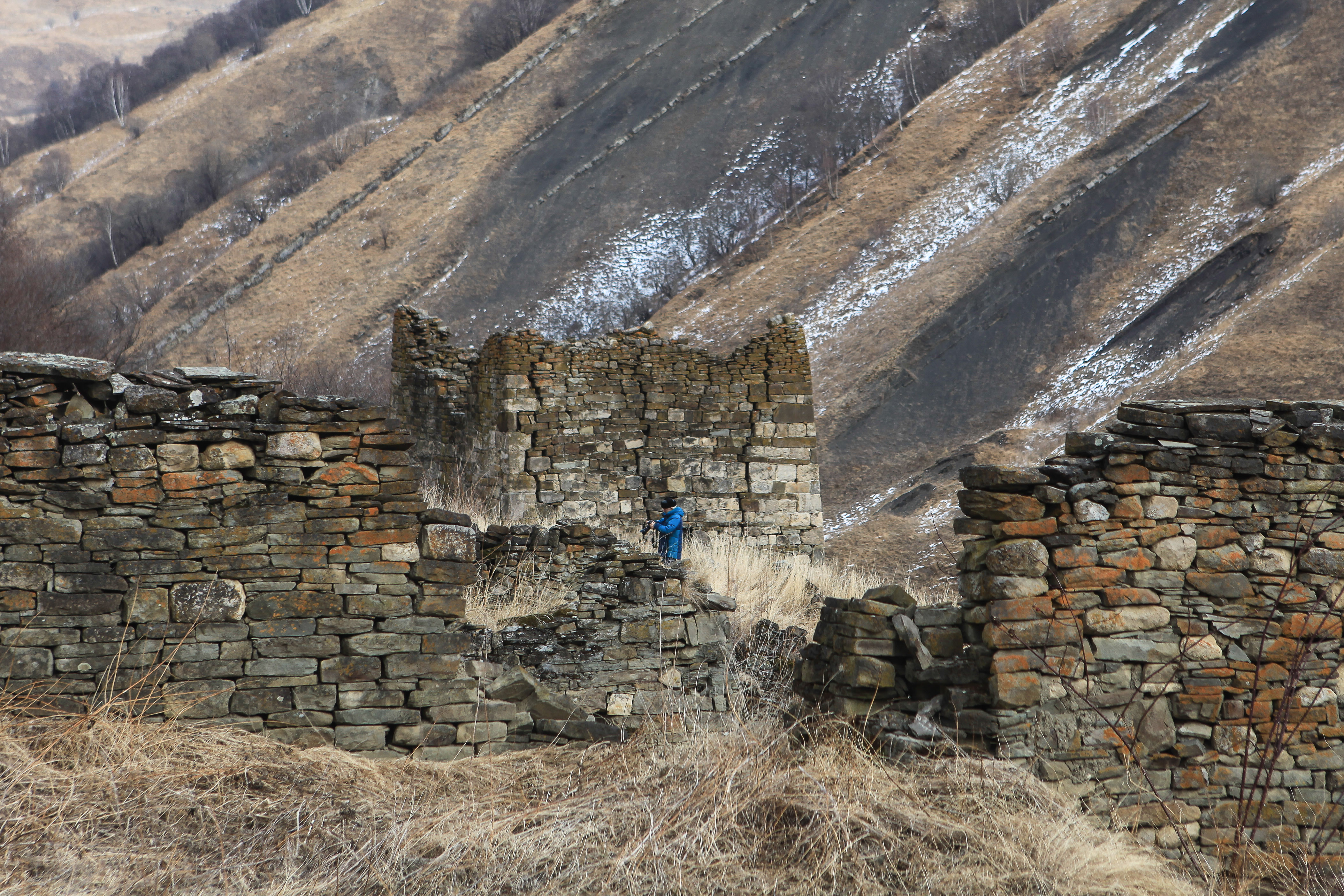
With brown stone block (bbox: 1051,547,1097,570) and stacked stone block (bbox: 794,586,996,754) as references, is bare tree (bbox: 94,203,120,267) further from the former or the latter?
brown stone block (bbox: 1051,547,1097,570)

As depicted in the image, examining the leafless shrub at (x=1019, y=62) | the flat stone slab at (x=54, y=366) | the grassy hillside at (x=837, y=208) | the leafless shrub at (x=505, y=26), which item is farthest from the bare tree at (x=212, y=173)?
the flat stone slab at (x=54, y=366)

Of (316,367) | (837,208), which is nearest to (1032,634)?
(316,367)

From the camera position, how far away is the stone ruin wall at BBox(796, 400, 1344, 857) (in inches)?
201

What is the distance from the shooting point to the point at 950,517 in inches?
866

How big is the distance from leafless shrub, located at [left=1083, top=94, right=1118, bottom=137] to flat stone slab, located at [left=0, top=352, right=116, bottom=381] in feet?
135

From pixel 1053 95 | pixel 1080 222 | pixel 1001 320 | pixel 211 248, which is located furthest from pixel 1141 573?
pixel 211 248

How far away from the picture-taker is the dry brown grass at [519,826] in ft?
13.6

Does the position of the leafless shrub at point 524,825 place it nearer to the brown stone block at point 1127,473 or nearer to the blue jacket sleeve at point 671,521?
the brown stone block at point 1127,473

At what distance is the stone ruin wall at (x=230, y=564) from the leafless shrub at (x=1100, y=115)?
1592 inches

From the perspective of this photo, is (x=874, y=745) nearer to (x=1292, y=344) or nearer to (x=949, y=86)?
(x=1292, y=344)

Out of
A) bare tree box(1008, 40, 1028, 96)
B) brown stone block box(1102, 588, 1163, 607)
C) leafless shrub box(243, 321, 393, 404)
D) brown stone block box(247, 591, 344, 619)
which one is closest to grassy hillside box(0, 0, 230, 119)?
leafless shrub box(243, 321, 393, 404)

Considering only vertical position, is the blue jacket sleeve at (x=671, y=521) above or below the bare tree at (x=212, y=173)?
below

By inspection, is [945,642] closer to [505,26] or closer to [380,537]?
[380,537]

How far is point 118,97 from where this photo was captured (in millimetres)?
77438
